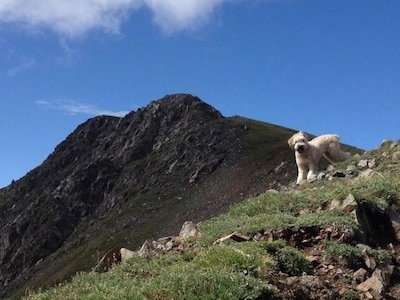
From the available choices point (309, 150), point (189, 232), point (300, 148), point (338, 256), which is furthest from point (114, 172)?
point (338, 256)

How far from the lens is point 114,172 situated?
106m

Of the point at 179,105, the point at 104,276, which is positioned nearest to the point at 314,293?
the point at 104,276

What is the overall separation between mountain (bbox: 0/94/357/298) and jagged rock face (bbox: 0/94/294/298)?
0.21 m

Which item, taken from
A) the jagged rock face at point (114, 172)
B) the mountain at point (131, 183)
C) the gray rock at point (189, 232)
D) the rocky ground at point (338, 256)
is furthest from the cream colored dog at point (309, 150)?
the jagged rock face at point (114, 172)

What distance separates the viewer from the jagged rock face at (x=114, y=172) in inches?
3460

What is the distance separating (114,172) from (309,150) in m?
88.3

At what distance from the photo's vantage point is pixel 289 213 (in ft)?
38.0

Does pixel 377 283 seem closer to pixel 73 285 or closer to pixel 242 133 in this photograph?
pixel 73 285

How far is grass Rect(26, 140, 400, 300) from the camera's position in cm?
702

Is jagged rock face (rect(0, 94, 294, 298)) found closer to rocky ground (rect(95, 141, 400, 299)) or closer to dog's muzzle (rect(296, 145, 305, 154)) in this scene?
dog's muzzle (rect(296, 145, 305, 154))

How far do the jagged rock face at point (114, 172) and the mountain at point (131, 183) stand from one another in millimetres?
211

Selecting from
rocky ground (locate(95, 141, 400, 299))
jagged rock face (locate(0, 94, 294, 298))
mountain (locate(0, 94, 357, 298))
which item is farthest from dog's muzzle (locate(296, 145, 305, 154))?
jagged rock face (locate(0, 94, 294, 298))

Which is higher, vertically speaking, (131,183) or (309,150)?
(131,183)

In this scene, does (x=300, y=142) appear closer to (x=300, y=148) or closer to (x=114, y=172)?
(x=300, y=148)
